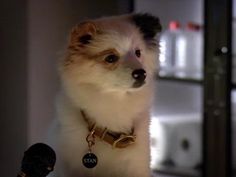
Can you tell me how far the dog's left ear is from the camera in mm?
992

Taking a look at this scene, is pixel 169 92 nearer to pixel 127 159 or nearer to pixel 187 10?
pixel 187 10

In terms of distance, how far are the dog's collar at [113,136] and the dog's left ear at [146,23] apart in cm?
20

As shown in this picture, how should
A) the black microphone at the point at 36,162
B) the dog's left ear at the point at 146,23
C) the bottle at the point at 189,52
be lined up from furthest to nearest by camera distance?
the bottle at the point at 189,52 → the dog's left ear at the point at 146,23 → the black microphone at the point at 36,162

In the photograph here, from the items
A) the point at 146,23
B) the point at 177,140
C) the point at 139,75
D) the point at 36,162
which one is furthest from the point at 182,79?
the point at 36,162

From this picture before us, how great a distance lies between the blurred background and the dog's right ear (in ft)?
0.74

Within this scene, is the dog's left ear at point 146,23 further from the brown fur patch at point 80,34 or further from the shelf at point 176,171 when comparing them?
the shelf at point 176,171

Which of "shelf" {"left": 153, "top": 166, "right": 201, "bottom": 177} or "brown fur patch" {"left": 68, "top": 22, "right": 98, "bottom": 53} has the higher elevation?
"brown fur patch" {"left": 68, "top": 22, "right": 98, "bottom": 53}

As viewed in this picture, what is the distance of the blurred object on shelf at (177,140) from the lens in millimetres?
2162

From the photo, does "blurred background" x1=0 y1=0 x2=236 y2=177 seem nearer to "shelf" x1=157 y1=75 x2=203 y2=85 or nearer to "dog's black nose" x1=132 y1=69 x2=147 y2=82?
"shelf" x1=157 y1=75 x2=203 y2=85

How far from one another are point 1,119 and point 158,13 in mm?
1016

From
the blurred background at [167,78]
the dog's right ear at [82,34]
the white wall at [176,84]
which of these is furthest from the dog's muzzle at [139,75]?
the white wall at [176,84]

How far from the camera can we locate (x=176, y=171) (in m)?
2.20

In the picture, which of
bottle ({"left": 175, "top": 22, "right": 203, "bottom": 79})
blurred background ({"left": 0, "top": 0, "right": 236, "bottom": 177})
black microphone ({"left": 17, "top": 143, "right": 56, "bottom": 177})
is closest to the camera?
black microphone ({"left": 17, "top": 143, "right": 56, "bottom": 177})

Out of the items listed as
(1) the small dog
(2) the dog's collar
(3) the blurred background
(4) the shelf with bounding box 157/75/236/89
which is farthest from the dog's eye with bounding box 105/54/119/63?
(4) the shelf with bounding box 157/75/236/89
